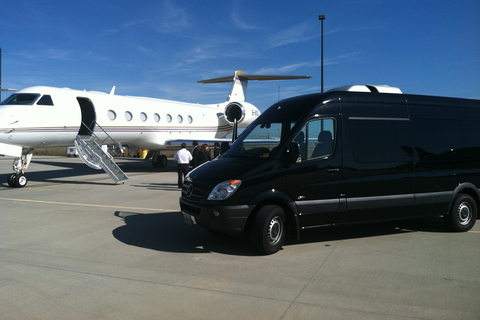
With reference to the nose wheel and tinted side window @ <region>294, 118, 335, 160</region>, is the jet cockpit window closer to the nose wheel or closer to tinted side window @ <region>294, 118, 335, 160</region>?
the nose wheel

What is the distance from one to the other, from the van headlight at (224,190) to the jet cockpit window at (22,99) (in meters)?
10.8

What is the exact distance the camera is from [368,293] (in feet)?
14.2

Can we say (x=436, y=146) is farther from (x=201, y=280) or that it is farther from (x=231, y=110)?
(x=231, y=110)

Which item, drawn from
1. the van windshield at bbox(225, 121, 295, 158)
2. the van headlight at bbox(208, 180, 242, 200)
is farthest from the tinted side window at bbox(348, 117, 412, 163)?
the van headlight at bbox(208, 180, 242, 200)

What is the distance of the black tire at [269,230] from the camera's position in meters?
5.65

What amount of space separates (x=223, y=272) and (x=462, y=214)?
481cm

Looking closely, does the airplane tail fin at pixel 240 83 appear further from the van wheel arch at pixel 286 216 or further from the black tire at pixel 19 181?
the van wheel arch at pixel 286 216

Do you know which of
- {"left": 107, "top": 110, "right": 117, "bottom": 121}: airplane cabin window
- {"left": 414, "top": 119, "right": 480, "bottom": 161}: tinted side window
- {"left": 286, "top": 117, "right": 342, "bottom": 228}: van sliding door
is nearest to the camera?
{"left": 286, "top": 117, "right": 342, "bottom": 228}: van sliding door

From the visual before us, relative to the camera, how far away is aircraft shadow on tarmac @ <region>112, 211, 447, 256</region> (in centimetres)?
629

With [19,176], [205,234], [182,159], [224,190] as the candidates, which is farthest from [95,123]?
[224,190]

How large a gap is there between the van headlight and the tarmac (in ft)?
2.81

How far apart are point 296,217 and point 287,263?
2.47ft

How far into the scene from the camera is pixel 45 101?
14.4m

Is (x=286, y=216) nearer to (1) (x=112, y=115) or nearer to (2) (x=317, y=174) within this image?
(2) (x=317, y=174)
